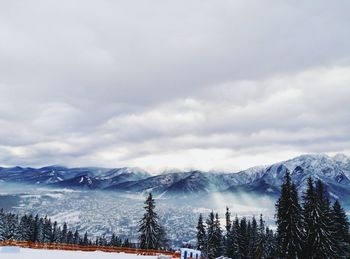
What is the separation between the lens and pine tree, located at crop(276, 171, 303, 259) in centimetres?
6125

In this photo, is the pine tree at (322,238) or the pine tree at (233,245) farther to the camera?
the pine tree at (233,245)

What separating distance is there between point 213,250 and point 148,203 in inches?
901

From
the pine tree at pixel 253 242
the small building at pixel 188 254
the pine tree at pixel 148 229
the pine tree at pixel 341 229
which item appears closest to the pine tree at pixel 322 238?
the pine tree at pixel 341 229

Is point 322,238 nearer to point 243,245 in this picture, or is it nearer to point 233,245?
point 233,245

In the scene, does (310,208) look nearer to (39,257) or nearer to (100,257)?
(100,257)

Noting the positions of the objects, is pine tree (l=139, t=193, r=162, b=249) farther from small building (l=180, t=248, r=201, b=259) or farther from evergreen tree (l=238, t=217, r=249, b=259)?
evergreen tree (l=238, t=217, r=249, b=259)

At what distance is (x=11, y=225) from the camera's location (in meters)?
122

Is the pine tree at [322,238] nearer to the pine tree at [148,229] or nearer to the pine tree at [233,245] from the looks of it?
the pine tree at [148,229]

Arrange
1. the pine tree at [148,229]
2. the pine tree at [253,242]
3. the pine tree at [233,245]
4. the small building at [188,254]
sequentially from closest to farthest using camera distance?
the small building at [188,254] < the pine tree at [148,229] < the pine tree at [233,245] < the pine tree at [253,242]

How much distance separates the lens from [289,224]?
61906mm

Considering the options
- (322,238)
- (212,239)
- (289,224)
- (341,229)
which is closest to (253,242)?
(212,239)

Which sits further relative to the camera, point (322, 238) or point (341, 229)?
point (341, 229)

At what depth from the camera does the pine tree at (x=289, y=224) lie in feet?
201

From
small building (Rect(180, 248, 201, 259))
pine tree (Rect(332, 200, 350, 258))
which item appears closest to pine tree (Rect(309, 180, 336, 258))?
pine tree (Rect(332, 200, 350, 258))
